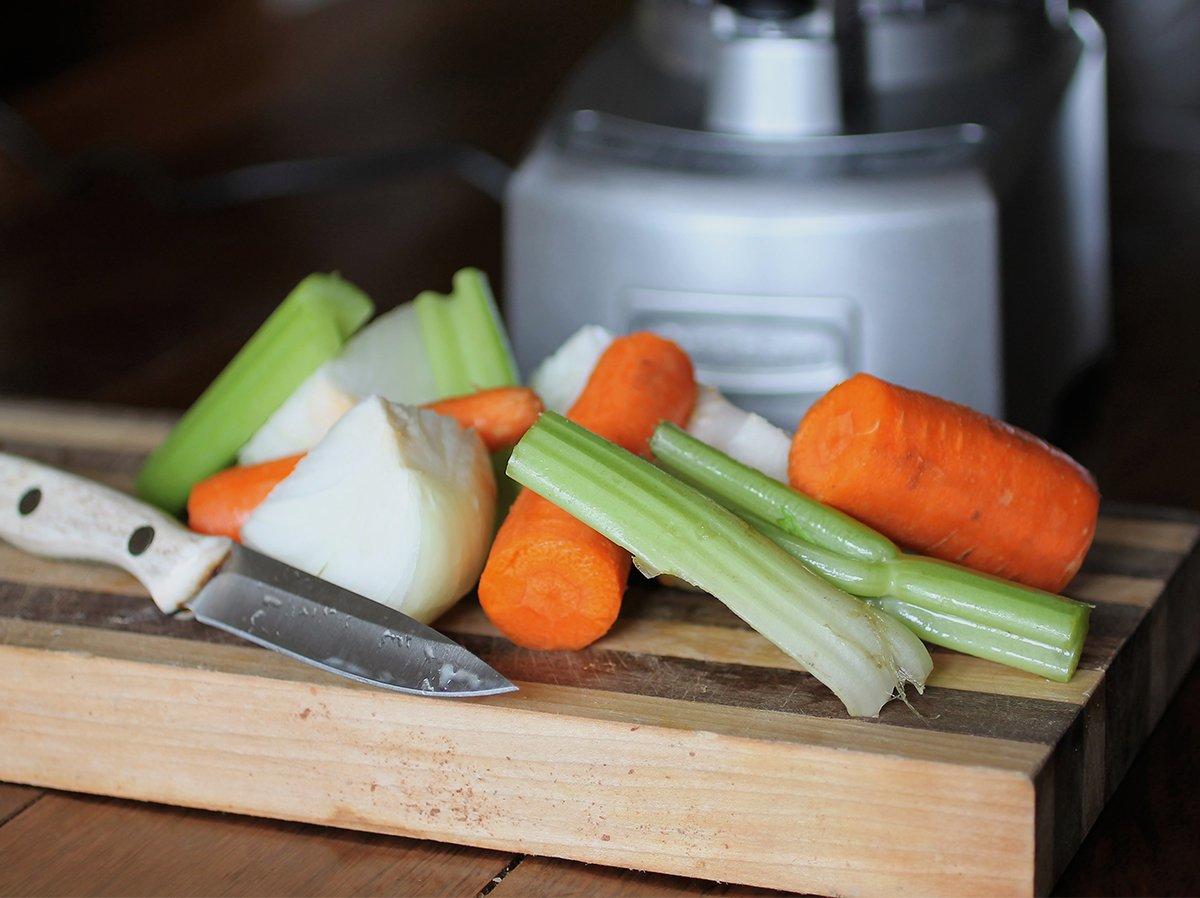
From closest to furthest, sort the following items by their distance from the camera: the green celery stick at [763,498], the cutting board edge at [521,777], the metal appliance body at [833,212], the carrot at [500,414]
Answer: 1. the cutting board edge at [521,777]
2. the green celery stick at [763,498]
3. the carrot at [500,414]
4. the metal appliance body at [833,212]

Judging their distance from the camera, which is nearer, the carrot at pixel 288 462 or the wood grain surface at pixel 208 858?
the wood grain surface at pixel 208 858

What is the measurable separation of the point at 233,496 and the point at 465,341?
0.19 m

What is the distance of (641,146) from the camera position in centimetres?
127

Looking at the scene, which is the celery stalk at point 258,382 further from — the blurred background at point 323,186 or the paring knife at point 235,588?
the blurred background at point 323,186

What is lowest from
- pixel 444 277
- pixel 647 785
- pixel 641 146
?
pixel 444 277

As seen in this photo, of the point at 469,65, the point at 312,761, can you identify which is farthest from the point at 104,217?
the point at 312,761

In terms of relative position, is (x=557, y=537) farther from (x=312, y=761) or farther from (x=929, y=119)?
(x=929, y=119)

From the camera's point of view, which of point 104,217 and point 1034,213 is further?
point 104,217

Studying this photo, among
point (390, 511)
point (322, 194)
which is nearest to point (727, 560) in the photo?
point (390, 511)

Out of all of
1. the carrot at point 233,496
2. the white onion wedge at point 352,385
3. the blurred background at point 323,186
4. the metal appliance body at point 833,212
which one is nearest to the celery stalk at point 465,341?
the white onion wedge at point 352,385

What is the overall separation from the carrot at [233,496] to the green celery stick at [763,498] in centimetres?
23

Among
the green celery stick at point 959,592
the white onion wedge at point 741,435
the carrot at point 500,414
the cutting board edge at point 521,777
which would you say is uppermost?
the carrot at point 500,414

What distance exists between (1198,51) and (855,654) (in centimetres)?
176

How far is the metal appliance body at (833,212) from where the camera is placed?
119 cm
